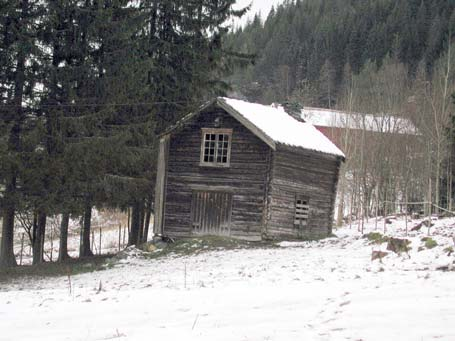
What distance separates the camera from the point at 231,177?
2477 cm

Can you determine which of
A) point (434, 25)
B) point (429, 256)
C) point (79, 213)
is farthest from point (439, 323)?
point (434, 25)

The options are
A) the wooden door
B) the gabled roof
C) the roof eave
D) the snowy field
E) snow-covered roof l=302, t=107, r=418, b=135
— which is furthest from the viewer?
snow-covered roof l=302, t=107, r=418, b=135

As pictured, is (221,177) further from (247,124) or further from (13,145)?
(13,145)

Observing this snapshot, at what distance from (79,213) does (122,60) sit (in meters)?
6.58

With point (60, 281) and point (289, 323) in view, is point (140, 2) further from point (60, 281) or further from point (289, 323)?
point (289, 323)

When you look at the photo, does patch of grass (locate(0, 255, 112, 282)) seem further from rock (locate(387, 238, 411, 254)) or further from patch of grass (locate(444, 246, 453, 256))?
patch of grass (locate(444, 246, 453, 256))

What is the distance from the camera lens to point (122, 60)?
2383 cm

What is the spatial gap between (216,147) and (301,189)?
14.5 feet

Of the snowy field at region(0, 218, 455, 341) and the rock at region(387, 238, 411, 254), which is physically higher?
the rock at region(387, 238, 411, 254)

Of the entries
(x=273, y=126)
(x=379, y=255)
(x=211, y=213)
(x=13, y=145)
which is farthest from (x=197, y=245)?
(x=379, y=255)

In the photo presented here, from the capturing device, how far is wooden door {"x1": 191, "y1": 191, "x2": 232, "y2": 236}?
24625 millimetres

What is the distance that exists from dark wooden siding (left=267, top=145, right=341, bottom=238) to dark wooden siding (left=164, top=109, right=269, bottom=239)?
65 cm

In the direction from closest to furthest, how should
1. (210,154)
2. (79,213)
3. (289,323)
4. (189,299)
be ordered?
1. (289,323)
2. (189,299)
3. (79,213)
4. (210,154)

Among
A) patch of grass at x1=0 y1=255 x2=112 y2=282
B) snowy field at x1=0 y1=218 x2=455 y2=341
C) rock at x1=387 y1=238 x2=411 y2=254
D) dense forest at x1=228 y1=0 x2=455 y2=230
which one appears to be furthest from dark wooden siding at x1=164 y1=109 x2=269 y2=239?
dense forest at x1=228 y1=0 x2=455 y2=230
